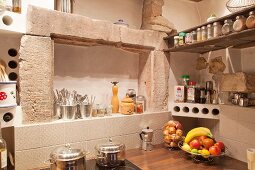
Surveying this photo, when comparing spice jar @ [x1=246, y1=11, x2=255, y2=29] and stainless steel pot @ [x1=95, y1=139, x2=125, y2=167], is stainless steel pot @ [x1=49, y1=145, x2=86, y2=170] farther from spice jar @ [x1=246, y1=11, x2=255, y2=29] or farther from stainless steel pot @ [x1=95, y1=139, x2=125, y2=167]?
spice jar @ [x1=246, y1=11, x2=255, y2=29]

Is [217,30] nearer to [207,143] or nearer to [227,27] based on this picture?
[227,27]

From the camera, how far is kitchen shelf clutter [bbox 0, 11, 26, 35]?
106 cm

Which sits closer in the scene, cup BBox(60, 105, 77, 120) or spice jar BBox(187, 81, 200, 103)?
cup BBox(60, 105, 77, 120)

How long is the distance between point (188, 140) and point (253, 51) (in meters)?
0.84

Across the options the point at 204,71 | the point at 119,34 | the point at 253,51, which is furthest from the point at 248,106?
the point at 119,34

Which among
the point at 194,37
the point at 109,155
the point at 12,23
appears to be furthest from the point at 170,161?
the point at 12,23

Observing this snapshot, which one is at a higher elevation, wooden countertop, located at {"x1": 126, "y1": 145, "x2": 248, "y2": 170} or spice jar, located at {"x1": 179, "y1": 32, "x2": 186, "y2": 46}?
spice jar, located at {"x1": 179, "y1": 32, "x2": 186, "y2": 46}

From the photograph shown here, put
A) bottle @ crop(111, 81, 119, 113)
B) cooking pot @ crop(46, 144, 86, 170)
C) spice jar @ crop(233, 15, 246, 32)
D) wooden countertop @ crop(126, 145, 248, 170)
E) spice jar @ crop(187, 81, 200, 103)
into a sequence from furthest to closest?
spice jar @ crop(187, 81, 200, 103) → bottle @ crop(111, 81, 119, 113) → wooden countertop @ crop(126, 145, 248, 170) → spice jar @ crop(233, 15, 246, 32) → cooking pot @ crop(46, 144, 86, 170)

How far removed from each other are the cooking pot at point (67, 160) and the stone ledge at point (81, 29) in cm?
72

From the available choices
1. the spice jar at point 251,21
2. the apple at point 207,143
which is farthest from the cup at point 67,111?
the spice jar at point 251,21

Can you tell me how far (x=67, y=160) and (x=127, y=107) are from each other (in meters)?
0.66

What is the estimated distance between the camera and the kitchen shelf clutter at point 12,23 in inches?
41.7

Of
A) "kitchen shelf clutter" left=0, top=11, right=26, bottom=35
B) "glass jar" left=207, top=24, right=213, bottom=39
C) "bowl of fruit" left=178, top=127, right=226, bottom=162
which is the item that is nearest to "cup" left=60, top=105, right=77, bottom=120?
"kitchen shelf clutter" left=0, top=11, right=26, bottom=35

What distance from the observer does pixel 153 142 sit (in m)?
1.65
